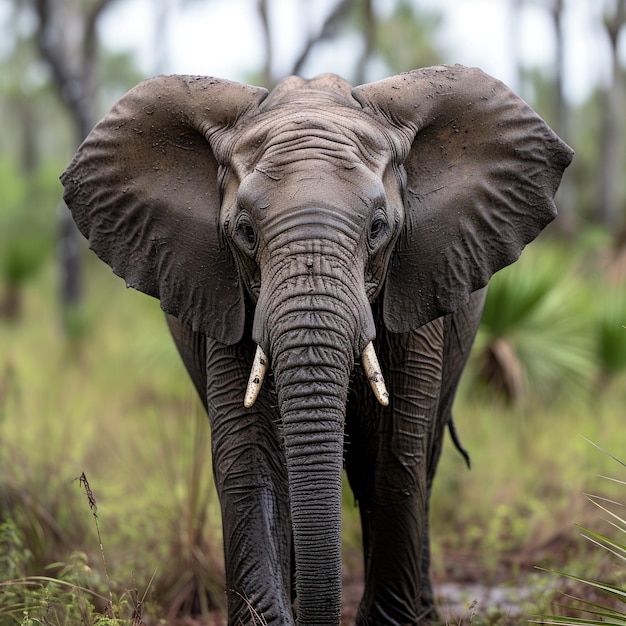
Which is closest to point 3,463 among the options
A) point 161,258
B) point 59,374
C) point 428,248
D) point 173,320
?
point 173,320

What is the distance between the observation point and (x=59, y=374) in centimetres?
1184

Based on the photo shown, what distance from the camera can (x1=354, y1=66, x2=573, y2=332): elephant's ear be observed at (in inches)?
170

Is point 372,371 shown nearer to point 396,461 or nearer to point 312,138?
point 312,138

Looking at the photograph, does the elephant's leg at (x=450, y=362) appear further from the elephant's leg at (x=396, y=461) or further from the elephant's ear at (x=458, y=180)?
the elephant's ear at (x=458, y=180)

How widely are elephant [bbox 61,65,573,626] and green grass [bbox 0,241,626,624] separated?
0.59 meters

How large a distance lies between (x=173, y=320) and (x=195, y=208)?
0.85 metres

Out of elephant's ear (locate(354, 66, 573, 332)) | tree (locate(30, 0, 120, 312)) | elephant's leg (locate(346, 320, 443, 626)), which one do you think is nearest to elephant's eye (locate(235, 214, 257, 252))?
elephant's ear (locate(354, 66, 573, 332))

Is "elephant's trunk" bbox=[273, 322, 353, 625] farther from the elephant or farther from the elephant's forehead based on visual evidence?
the elephant's forehead

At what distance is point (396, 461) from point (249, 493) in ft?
2.12

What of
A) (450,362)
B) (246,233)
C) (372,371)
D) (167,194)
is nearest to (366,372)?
(372,371)

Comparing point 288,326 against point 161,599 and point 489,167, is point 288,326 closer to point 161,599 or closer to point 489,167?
point 489,167

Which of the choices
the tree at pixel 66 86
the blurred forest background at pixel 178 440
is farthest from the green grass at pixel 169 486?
the tree at pixel 66 86

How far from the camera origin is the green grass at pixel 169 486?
587 cm

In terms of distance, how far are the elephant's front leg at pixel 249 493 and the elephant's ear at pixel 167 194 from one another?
0.21 m
